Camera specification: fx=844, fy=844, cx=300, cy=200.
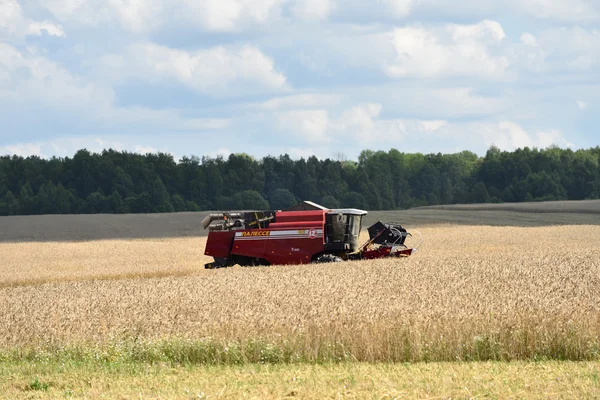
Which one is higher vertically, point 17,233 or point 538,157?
point 538,157

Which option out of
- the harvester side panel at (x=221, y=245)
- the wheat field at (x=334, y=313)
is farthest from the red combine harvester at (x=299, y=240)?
the wheat field at (x=334, y=313)

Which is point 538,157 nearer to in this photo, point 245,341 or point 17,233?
point 17,233

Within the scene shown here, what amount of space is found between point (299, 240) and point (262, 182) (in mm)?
70568

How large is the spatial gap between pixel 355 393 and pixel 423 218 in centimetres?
5213

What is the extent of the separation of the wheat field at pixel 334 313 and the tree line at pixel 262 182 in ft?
205

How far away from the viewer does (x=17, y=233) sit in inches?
2104

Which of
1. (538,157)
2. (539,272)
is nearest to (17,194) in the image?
(538,157)

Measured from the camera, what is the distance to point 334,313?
14594 millimetres

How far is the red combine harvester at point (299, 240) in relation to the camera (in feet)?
87.9

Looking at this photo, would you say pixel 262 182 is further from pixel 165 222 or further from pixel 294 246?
pixel 294 246

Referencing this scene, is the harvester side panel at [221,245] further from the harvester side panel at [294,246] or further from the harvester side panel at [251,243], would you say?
the harvester side panel at [294,246]

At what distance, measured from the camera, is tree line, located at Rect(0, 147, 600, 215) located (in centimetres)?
8638

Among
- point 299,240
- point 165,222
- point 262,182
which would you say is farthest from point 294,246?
point 262,182

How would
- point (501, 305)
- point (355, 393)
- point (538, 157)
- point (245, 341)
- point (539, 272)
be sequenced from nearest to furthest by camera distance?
point (355, 393) < point (245, 341) < point (501, 305) < point (539, 272) < point (538, 157)
